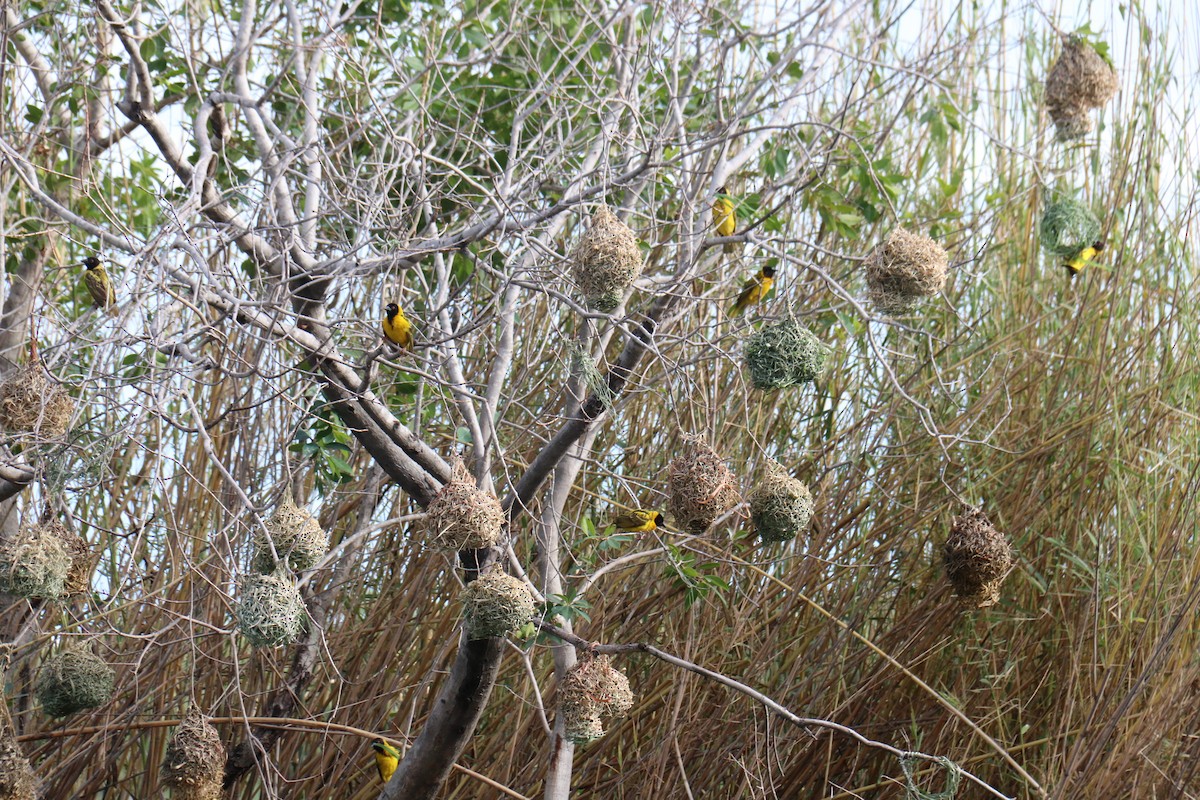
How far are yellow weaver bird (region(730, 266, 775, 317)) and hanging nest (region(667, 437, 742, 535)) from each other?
841 millimetres

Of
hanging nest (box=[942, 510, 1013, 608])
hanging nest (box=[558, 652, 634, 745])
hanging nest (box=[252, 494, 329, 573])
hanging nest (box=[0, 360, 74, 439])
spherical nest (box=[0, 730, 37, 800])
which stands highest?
hanging nest (box=[0, 360, 74, 439])

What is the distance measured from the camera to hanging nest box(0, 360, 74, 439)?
2.96 meters

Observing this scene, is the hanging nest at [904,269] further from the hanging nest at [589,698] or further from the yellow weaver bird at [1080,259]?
the hanging nest at [589,698]

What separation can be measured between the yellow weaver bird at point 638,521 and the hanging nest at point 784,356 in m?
0.58

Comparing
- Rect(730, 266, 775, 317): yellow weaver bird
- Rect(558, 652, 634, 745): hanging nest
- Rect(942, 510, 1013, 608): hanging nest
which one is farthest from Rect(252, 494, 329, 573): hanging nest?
Rect(942, 510, 1013, 608): hanging nest

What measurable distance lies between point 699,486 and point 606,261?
0.55 metres

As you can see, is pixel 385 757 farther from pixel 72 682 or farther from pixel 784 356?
pixel 784 356

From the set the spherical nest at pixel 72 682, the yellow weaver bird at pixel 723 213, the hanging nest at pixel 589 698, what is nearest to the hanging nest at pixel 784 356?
the yellow weaver bird at pixel 723 213

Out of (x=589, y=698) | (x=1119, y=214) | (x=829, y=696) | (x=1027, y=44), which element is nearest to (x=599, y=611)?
(x=829, y=696)

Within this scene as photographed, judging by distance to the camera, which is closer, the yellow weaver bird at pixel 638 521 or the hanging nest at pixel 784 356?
the hanging nest at pixel 784 356

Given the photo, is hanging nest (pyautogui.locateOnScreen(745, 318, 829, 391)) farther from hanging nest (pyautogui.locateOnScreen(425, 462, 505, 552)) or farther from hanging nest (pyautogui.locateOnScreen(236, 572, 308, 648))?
hanging nest (pyautogui.locateOnScreen(236, 572, 308, 648))

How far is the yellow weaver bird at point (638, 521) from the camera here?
3350 mm

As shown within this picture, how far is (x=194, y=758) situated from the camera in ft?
9.99

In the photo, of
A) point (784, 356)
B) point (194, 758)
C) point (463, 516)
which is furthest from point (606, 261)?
point (194, 758)
